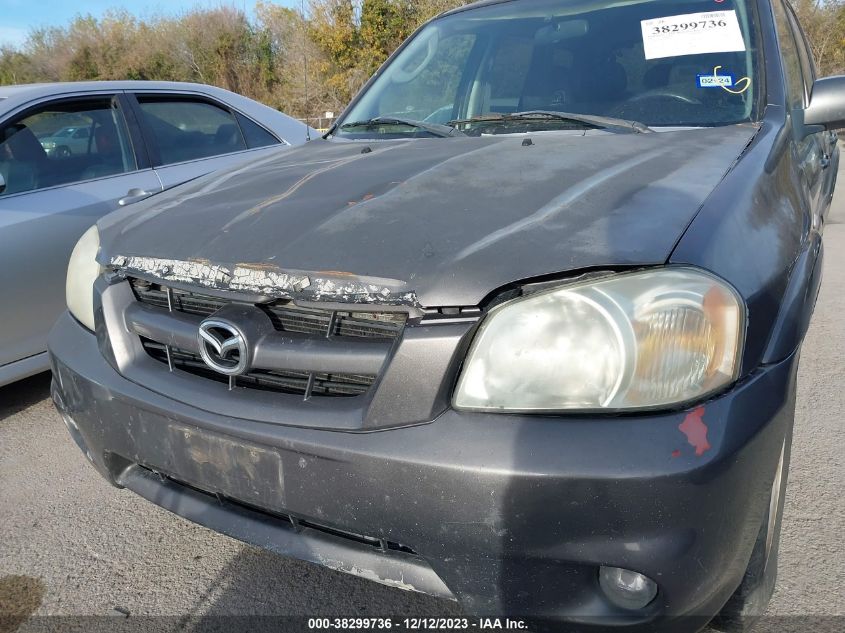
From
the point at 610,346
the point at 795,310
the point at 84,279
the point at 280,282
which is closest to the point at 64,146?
the point at 84,279

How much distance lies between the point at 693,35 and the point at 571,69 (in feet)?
1.38

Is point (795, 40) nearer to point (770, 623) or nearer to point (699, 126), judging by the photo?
point (699, 126)

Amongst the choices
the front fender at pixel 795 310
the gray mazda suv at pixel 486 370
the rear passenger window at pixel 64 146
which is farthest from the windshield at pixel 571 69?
the rear passenger window at pixel 64 146

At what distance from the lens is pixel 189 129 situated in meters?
4.10

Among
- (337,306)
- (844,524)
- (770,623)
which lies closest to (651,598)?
(770,623)

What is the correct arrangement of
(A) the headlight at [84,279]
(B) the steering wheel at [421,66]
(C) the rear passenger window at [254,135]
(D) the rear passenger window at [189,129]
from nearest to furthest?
(A) the headlight at [84,279] < (B) the steering wheel at [421,66] < (D) the rear passenger window at [189,129] < (C) the rear passenger window at [254,135]

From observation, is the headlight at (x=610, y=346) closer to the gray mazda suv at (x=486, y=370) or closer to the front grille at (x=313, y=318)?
the gray mazda suv at (x=486, y=370)

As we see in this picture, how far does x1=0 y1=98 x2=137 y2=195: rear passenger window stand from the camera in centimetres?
328

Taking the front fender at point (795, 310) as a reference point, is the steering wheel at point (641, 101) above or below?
above

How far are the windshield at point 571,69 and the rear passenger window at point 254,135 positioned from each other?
5.31 feet

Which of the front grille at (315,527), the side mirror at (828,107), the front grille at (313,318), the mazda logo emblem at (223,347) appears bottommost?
the front grille at (315,527)

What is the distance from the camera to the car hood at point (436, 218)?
1262 mm

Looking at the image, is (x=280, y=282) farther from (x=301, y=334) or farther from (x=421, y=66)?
(x=421, y=66)

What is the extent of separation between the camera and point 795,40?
3.01 m
